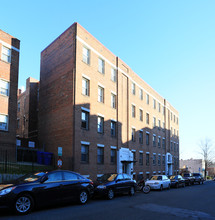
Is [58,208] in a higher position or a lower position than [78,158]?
lower

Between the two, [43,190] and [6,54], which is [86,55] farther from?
[43,190]

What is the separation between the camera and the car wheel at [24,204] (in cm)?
848

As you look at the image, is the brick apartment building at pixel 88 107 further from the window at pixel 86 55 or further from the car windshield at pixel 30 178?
the car windshield at pixel 30 178

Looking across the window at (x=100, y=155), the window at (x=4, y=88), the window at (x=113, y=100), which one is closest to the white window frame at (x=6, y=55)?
the window at (x=4, y=88)

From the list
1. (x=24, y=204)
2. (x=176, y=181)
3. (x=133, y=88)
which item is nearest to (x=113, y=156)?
(x=176, y=181)

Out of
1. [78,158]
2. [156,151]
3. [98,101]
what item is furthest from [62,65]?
[156,151]

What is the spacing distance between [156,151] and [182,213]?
98.0 feet

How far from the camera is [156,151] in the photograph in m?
38.9

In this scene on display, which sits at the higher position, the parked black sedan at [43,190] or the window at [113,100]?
the window at [113,100]

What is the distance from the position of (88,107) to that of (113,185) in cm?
1004

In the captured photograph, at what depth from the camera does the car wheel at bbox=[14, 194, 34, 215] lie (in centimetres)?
848

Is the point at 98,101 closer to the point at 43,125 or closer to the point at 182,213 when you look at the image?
the point at 43,125

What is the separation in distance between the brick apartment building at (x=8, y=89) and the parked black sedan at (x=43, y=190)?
10183mm

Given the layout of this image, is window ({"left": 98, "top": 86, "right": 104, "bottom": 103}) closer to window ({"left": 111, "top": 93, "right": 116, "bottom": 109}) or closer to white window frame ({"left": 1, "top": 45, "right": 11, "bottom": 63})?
window ({"left": 111, "top": 93, "right": 116, "bottom": 109})
